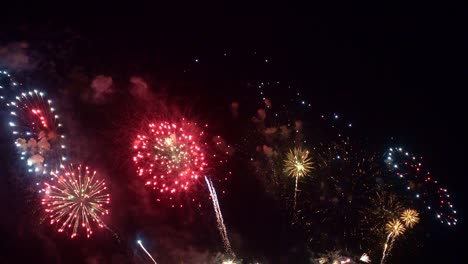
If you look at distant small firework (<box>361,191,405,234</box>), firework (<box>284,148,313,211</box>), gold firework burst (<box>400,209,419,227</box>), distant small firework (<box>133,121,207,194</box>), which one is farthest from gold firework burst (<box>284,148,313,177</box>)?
gold firework burst (<box>400,209,419,227</box>)

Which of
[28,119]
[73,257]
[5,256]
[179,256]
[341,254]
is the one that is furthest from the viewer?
[341,254]

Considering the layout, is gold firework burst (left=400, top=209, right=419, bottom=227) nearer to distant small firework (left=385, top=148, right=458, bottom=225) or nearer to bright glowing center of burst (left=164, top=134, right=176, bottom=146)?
distant small firework (left=385, top=148, right=458, bottom=225)

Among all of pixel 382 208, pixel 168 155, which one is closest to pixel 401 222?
pixel 382 208

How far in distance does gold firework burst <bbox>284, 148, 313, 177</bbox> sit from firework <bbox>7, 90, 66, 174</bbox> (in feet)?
35.4

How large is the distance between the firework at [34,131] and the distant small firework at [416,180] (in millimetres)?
16231

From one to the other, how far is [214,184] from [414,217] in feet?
34.8

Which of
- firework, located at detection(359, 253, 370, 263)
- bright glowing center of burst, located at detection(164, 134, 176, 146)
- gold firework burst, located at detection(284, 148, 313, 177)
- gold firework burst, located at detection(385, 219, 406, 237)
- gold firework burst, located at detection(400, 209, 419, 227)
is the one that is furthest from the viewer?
firework, located at detection(359, 253, 370, 263)

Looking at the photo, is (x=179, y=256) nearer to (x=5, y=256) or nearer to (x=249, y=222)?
(x=249, y=222)

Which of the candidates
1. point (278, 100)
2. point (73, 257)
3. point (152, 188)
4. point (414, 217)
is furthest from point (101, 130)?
point (414, 217)

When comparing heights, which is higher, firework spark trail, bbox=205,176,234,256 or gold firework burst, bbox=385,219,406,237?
gold firework burst, bbox=385,219,406,237

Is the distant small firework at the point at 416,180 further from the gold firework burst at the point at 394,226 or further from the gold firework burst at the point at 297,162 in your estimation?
the gold firework burst at the point at 297,162

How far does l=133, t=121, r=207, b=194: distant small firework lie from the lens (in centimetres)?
1716

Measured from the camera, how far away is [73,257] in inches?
727

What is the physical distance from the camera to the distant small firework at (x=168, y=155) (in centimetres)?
1716
